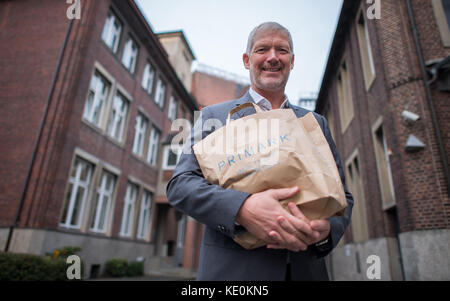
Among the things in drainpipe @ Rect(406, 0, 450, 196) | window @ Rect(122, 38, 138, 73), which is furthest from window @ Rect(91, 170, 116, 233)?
drainpipe @ Rect(406, 0, 450, 196)

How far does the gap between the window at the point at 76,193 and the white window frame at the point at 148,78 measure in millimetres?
7024

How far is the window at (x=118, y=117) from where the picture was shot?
46.6ft

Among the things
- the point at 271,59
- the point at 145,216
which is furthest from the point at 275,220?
the point at 145,216

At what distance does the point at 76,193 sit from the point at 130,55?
8.31 metres

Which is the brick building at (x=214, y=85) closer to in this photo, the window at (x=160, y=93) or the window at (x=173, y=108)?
the window at (x=173, y=108)

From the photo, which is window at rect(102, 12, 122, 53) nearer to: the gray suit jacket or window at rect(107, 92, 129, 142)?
window at rect(107, 92, 129, 142)

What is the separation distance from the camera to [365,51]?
36.1ft

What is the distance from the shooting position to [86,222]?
11656 millimetres

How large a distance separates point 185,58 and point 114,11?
11.5 meters

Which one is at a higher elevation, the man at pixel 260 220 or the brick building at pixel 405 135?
the brick building at pixel 405 135

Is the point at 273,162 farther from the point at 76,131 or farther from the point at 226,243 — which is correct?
the point at 76,131

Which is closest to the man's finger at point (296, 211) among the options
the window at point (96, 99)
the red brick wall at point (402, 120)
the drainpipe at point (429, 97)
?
the red brick wall at point (402, 120)
